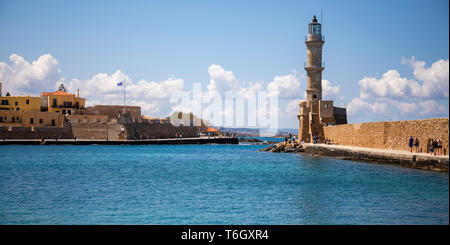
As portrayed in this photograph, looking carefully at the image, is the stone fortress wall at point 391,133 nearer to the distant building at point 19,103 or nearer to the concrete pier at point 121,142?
the concrete pier at point 121,142

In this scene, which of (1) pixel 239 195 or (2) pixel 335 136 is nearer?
(1) pixel 239 195

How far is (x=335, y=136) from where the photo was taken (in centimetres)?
3167

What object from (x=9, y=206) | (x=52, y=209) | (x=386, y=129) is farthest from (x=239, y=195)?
(x=386, y=129)

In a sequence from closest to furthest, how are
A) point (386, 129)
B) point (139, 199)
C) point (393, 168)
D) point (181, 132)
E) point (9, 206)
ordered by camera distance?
point (9, 206) → point (139, 199) → point (393, 168) → point (386, 129) → point (181, 132)

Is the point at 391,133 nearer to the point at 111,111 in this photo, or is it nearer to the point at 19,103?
the point at 111,111

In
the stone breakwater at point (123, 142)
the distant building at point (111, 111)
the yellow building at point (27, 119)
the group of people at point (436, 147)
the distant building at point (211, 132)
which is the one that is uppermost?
the distant building at point (111, 111)

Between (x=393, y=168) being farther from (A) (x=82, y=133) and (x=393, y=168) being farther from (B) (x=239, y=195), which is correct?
(A) (x=82, y=133)

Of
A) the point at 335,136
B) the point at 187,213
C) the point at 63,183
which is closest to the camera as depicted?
the point at 187,213

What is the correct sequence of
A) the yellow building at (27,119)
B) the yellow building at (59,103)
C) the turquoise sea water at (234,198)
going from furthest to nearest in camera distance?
1. the yellow building at (59,103)
2. the yellow building at (27,119)
3. the turquoise sea water at (234,198)

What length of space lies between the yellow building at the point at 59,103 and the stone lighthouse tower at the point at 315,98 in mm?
29363

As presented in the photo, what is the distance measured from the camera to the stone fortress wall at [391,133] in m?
17.3

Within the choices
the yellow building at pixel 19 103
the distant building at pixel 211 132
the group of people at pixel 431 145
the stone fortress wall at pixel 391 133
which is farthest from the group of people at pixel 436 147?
the distant building at pixel 211 132

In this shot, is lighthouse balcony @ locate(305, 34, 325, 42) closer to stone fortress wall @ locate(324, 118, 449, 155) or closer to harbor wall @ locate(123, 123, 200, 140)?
stone fortress wall @ locate(324, 118, 449, 155)
